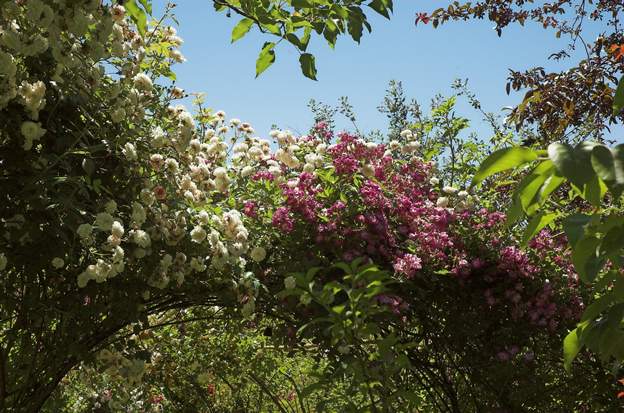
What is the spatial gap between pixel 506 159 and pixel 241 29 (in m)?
1.53

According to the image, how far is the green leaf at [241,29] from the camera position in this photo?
7.50 feet

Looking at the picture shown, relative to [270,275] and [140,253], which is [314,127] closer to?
[270,275]

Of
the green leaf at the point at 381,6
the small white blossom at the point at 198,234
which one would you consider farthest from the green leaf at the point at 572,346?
the small white blossom at the point at 198,234

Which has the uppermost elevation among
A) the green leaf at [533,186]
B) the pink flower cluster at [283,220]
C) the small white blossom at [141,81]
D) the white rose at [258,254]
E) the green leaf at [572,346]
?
the small white blossom at [141,81]

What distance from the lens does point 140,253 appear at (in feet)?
9.57

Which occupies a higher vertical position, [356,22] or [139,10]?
[139,10]

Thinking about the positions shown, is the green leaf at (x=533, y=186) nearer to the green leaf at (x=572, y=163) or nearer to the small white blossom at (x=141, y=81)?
the green leaf at (x=572, y=163)

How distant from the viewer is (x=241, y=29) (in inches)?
90.2

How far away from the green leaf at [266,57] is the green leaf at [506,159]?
4.58 feet

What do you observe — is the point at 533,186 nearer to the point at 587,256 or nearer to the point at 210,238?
the point at 587,256

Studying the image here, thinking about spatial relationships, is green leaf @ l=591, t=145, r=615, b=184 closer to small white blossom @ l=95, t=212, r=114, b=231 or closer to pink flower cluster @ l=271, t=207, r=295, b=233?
small white blossom @ l=95, t=212, r=114, b=231

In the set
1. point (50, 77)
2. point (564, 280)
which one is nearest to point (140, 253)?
point (50, 77)

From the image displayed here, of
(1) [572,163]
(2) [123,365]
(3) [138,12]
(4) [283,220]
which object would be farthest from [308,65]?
(2) [123,365]

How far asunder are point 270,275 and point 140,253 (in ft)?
3.24
